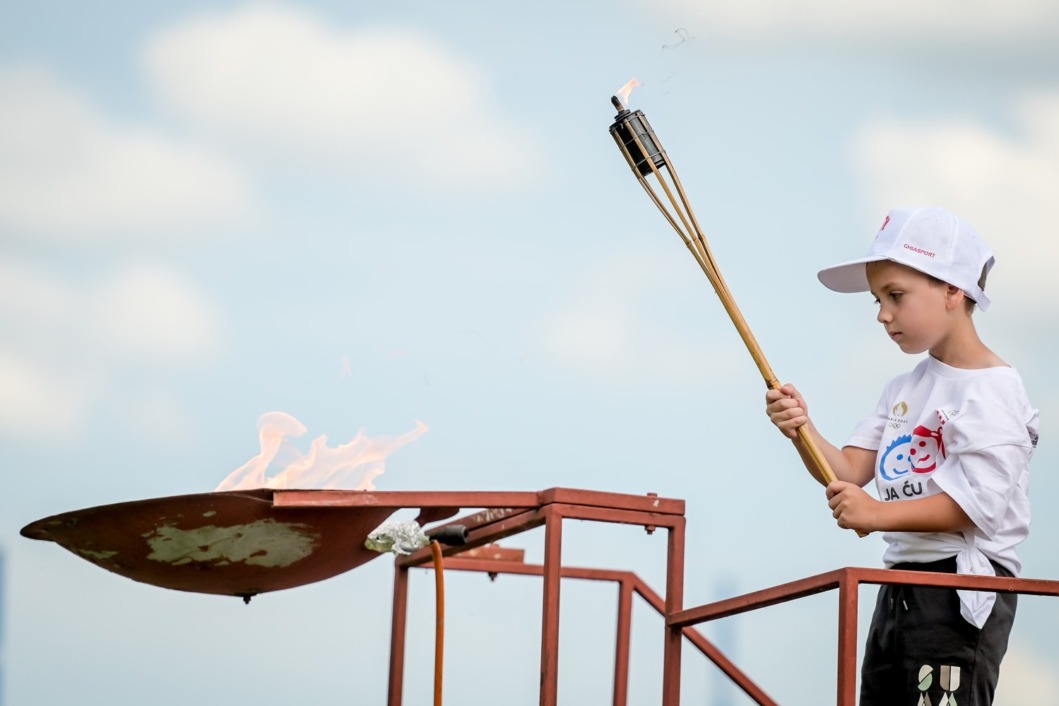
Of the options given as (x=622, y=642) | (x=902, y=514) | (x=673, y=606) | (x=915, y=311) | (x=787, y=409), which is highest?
(x=915, y=311)

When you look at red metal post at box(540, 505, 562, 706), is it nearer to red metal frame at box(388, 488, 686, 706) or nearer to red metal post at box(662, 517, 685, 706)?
red metal frame at box(388, 488, 686, 706)

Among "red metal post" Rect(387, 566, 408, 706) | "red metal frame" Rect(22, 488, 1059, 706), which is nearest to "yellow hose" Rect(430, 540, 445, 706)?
"red metal frame" Rect(22, 488, 1059, 706)

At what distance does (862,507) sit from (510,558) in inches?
88.9

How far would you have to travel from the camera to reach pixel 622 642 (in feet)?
22.0

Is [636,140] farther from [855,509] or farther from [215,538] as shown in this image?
[215,538]

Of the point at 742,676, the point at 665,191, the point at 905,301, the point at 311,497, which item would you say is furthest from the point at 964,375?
the point at 311,497

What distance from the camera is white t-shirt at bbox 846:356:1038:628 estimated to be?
459cm

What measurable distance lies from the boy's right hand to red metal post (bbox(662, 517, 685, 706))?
1.48ft

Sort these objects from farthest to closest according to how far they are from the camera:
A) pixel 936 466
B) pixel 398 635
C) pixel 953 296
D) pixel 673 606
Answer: pixel 398 635 < pixel 673 606 < pixel 953 296 < pixel 936 466

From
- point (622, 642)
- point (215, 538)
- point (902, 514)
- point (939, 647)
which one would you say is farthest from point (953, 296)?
point (622, 642)

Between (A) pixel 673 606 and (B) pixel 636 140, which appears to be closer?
(B) pixel 636 140

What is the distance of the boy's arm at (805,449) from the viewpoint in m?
4.87

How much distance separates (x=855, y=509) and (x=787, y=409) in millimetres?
399

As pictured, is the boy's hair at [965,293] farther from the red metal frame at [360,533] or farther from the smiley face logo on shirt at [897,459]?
the red metal frame at [360,533]
